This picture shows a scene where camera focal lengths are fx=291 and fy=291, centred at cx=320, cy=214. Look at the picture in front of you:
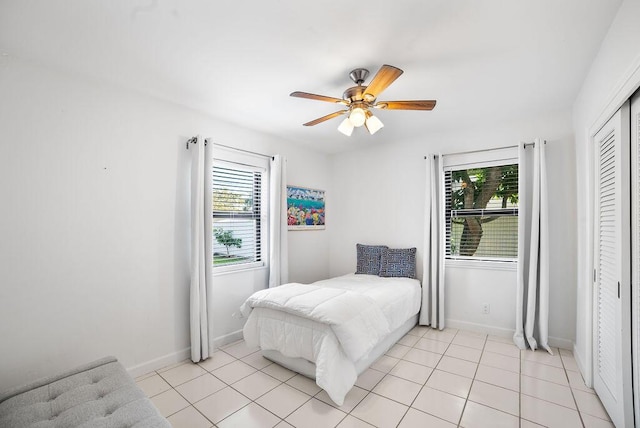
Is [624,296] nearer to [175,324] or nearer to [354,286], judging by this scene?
[354,286]

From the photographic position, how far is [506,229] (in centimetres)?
350

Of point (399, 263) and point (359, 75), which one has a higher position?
point (359, 75)

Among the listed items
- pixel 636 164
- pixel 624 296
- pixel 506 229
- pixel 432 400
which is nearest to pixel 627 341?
pixel 624 296

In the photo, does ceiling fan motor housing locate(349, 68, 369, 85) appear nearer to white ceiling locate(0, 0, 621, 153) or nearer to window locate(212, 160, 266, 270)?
white ceiling locate(0, 0, 621, 153)

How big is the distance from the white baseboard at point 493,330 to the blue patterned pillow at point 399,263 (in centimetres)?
77

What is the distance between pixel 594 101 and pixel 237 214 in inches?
136

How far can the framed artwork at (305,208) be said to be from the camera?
4184 millimetres

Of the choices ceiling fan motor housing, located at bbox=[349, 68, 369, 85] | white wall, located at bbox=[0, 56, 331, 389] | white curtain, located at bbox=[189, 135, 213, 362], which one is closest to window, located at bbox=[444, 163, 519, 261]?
ceiling fan motor housing, located at bbox=[349, 68, 369, 85]

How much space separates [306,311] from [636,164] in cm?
234

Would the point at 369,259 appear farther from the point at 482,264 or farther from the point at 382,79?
the point at 382,79

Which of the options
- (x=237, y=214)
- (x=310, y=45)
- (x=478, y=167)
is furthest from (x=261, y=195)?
(x=478, y=167)

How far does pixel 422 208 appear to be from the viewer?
397 centimetres

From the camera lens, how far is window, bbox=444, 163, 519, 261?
3469 millimetres

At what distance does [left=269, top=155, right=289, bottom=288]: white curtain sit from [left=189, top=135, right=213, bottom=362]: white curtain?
0.88 metres
